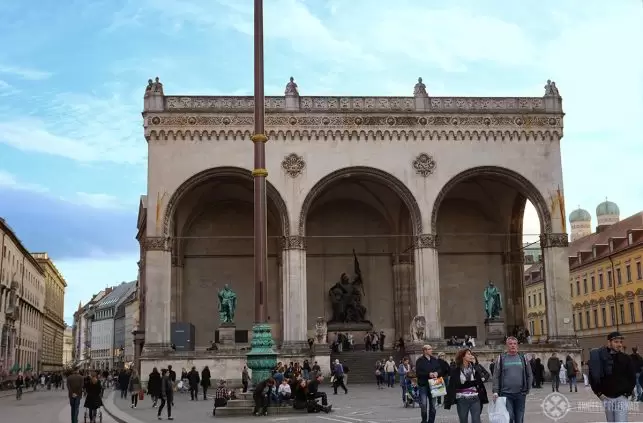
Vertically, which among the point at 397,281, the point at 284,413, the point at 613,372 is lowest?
the point at 284,413

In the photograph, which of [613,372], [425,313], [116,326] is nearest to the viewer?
[613,372]

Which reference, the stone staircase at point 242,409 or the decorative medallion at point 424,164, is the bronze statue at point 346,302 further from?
the stone staircase at point 242,409

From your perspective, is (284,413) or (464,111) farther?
(464,111)

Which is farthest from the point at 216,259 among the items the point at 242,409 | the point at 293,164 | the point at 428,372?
the point at 428,372

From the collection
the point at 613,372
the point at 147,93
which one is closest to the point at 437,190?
the point at 147,93

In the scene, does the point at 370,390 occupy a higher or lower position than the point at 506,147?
lower

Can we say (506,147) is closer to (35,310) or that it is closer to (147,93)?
(147,93)

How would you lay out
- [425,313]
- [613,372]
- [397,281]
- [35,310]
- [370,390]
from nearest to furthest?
[613,372], [370,390], [425,313], [397,281], [35,310]

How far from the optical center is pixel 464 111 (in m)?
38.8

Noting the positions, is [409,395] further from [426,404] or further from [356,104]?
[356,104]

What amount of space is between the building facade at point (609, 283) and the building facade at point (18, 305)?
136ft

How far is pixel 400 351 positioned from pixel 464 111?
476 inches

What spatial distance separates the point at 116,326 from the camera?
131625 millimetres

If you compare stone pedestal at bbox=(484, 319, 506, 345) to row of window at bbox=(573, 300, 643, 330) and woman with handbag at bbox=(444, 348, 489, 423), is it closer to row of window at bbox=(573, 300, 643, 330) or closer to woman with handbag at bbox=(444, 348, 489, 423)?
row of window at bbox=(573, 300, 643, 330)
